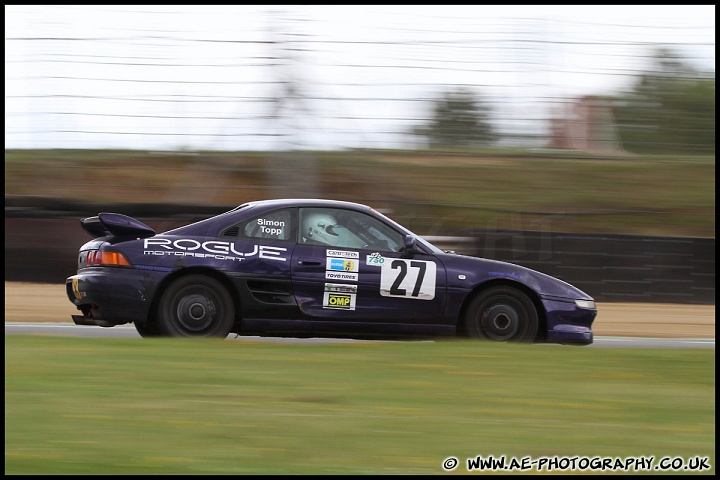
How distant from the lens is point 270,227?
7.90m

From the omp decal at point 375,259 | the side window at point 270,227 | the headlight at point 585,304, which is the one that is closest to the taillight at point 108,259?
the side window at point 270,227

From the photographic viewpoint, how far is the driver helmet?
789 centimetres

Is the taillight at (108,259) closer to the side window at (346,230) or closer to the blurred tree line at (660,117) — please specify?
the side window at (346,230)

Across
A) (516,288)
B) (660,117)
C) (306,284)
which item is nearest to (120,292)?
(306,284)

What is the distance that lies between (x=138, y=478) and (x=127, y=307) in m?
3.72

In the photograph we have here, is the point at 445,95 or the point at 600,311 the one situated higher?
the point at 445,95

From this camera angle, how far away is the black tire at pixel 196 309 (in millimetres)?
7629

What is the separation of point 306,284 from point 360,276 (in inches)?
17.2

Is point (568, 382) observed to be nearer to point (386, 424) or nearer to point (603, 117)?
point (386, 424)

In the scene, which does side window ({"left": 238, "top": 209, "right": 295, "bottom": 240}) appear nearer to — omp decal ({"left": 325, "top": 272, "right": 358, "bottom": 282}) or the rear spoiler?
omp decal ({"left": 325, "top": 272, "right": 358, "bottom": 282})

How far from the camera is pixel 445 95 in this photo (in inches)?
495

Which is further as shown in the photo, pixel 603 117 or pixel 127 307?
pixel 603 117

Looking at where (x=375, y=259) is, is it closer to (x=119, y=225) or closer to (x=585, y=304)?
(x=585, y=304)

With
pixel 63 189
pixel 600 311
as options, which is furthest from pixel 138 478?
pixel 63 189
